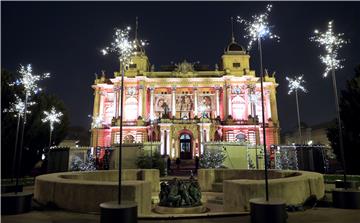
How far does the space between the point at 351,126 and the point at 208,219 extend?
21742 mm

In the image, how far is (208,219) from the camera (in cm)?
867

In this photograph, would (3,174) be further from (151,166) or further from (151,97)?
(151,97)

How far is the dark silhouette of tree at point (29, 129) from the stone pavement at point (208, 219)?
18300 millimetres

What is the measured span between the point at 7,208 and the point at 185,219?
250 inches

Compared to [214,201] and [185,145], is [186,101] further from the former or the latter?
[214,201]

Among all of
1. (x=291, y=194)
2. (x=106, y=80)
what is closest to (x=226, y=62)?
(x=106, y=80)

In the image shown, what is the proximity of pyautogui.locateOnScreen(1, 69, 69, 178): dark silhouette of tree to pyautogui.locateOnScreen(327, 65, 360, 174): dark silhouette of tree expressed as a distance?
102 ft

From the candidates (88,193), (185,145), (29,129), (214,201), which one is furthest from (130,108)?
(88,193)

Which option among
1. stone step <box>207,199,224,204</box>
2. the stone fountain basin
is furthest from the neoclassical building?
the stone fountain basin

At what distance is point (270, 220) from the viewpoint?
24.0 feet

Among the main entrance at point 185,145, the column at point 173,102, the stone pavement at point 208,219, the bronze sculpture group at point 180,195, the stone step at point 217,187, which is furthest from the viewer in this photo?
the column at point 173,102

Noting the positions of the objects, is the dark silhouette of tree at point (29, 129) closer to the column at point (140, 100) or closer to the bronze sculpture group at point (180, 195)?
the column at point (140, 100)

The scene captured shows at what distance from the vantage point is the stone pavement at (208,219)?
27.0ft

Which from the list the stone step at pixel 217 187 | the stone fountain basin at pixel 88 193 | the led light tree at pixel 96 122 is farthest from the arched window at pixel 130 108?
the stone fountain basin at pixel 88 193
